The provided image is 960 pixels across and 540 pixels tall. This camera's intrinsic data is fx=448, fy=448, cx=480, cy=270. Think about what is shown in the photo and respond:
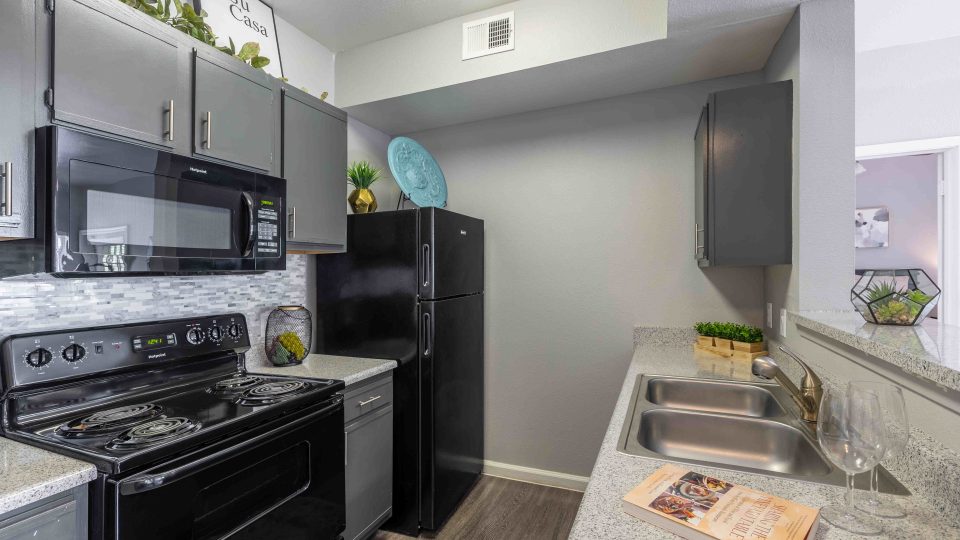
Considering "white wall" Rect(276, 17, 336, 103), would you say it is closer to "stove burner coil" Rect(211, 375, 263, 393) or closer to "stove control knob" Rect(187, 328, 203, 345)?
"stove control knob" Rect(187, 328, 203, 345)

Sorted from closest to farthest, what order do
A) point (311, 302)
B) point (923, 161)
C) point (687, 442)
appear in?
point (687, 442)
point (311, 302)
point (923, 161)

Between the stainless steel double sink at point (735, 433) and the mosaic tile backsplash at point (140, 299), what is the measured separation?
1.73 meters

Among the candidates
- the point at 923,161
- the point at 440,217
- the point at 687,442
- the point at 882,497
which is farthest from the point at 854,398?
the point at 923,161

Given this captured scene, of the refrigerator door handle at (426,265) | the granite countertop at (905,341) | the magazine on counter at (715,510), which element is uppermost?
the refrigerator door handle at (426,265)

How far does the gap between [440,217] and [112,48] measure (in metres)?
1.37

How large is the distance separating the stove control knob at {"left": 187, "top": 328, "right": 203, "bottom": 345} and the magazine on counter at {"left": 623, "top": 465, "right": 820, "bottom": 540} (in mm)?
1679

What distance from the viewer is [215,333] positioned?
1.86 m

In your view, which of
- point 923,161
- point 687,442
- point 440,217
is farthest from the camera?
point 923,161

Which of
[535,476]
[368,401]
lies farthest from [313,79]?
[535,476]

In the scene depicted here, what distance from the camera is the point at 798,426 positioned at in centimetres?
126

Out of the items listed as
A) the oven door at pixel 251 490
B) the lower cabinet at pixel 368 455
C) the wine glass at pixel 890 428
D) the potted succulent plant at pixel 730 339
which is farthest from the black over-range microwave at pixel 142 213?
the potted succulent plant at pixel 730 339

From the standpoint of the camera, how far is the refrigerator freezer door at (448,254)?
7.34 feet

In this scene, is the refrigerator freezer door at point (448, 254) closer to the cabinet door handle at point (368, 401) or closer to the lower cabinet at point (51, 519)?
the cabinet door handle at point (368, 401)

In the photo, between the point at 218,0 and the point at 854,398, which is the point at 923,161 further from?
the point at 218,0
